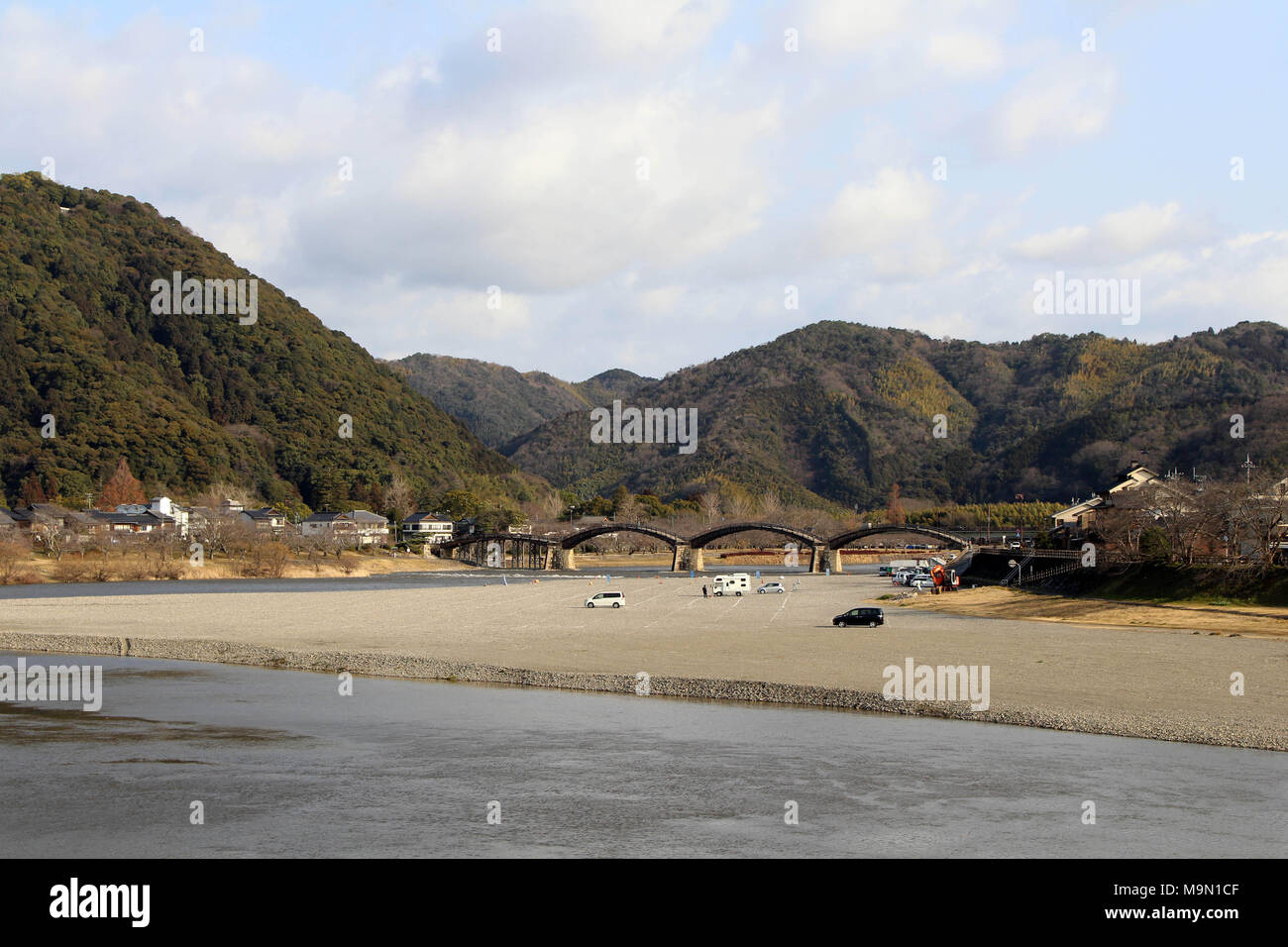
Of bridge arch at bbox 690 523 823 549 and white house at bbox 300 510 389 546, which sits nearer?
bridge arch at bbox 690 523 823 549

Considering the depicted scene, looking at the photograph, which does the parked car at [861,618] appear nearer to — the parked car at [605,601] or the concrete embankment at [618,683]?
the parked car at [605,601]

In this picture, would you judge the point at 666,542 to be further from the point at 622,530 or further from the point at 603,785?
the point at 603,785

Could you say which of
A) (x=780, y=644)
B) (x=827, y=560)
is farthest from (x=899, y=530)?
(x=780, y=644)

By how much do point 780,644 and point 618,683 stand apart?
37.0 ft

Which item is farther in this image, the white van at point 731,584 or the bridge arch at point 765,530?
the bridge arch at point 765,530

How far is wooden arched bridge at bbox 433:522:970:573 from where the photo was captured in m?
140

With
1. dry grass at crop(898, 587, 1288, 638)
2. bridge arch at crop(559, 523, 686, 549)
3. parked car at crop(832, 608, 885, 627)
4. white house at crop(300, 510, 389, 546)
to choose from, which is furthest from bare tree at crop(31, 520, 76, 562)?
parked car at crop(832, 608, 885, 627)

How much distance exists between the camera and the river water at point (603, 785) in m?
18.0

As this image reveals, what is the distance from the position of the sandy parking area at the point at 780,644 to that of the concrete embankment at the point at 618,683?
0.46 feet

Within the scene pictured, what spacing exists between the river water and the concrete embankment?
87 centimetres

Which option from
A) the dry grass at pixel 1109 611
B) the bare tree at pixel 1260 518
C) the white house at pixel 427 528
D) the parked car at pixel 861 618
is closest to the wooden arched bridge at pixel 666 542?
the white house at pixel 427 528

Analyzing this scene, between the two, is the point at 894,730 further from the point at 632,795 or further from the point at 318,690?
the point at 318,690

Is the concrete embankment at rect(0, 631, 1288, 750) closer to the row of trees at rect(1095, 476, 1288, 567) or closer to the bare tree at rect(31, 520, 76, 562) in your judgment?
the row of trees at rect(1095, 476, 1288, 567)
